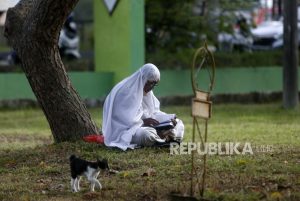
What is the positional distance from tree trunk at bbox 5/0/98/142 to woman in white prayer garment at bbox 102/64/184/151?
439mm

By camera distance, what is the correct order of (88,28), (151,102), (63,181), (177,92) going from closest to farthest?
(63,181), (151,102), (177,92), (88,28)

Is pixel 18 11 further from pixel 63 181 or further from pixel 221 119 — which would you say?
pixel 221 119

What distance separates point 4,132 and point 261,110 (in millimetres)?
6031

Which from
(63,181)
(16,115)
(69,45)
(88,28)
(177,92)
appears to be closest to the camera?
(63,181)

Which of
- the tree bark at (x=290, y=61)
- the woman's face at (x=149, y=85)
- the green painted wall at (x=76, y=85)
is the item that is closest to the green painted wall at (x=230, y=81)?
the green painted wall at (x=76, y=85)

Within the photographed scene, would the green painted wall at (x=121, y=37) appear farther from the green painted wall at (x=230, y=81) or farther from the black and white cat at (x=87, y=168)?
the black and white cat at (x=87, y=168)

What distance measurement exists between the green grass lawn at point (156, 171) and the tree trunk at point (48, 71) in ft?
1.17

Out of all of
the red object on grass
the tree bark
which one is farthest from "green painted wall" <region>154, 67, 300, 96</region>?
the red object on grass

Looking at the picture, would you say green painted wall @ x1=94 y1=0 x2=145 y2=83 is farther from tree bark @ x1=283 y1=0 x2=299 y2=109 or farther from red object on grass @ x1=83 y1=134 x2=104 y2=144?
red object on grass @ x1=83 y1=134 x2=104 y2=144

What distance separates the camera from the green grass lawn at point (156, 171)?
25.2ft

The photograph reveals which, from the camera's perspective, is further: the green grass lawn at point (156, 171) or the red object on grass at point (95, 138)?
the red object on grass at point (95, 138)

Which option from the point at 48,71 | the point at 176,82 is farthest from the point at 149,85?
the point at 176,82

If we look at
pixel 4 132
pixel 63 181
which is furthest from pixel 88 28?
pixel 63 181

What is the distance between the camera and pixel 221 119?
1631 centimetres
